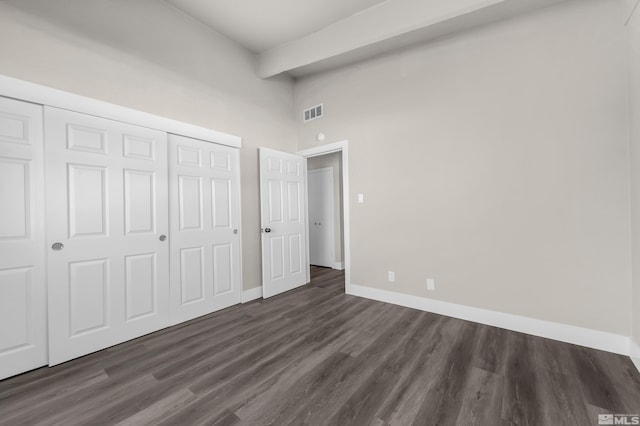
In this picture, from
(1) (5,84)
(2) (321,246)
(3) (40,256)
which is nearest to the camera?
(1) (5,84)

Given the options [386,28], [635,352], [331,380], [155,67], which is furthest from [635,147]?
[155,67]

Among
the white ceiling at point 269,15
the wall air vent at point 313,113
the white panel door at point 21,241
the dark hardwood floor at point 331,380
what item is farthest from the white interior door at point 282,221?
the white panel door at point 21,241

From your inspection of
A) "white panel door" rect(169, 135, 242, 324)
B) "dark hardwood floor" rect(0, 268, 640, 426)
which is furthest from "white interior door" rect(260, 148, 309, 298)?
"dark hardwood floor" rect(0, 268, 640, 426)

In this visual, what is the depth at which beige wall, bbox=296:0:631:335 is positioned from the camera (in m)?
2.23

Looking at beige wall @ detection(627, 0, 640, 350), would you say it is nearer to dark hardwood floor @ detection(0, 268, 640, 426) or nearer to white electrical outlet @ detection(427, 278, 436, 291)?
dark hardwood floor @ detection(0, 268, 640, 426)

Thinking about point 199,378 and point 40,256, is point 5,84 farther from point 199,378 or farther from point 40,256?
point 199,378

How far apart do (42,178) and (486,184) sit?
4033 mm

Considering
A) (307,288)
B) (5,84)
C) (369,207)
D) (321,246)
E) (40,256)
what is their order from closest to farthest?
(5,84), (40,256), (369,207), (307,288), (321,246)

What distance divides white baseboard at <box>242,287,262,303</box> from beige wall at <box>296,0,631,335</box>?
1.47 metres

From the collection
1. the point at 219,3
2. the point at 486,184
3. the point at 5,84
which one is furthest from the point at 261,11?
the point at 486,184

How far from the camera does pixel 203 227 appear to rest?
309cm

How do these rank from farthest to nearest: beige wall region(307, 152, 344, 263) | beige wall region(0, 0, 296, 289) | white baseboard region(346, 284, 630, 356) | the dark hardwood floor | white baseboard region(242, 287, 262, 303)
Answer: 1. beige wall region(307, 152, 344, 263)
2. white baseboard region(242, 287, 262, 303)
3. white baseboard region(346, 284, 630, 356)
4. beige wall region(0, 0, 296, 289)
5. the dark hardwood floor

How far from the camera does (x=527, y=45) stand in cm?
252

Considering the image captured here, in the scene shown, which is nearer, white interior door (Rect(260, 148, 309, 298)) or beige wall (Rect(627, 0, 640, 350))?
beige wall (Rect(627, 0, 640, 350))
